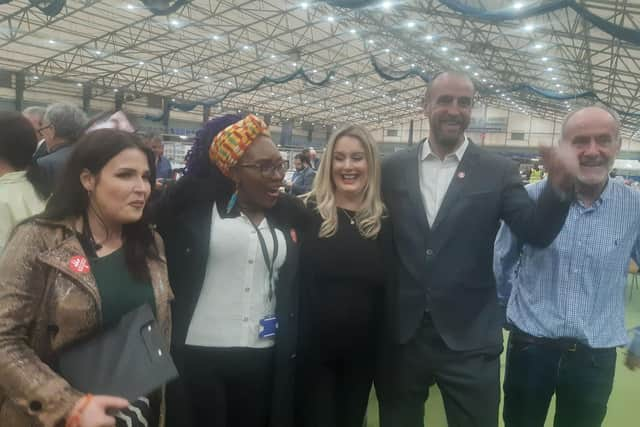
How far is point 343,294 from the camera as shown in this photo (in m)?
1.84

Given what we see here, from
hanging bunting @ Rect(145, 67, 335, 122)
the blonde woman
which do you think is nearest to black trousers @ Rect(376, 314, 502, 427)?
the blonde woman

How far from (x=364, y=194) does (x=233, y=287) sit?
2.22 feet

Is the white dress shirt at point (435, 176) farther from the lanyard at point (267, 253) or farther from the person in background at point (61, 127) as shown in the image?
the person in background at point (61, 127)

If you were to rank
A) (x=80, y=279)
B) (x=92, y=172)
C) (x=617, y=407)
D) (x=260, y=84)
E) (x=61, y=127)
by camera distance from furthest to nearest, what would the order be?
(x=260, y=84) < (x=617, y=407) < (x=61, y=127) < (x=92, y=172) < (x=80, y=279)

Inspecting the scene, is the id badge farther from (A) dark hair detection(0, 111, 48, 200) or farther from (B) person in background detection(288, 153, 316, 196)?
(B) person in background detection(288, 153, 316, 196)

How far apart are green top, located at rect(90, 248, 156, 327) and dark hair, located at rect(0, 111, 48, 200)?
962 millimetres

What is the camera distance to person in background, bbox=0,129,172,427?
47.3 inches

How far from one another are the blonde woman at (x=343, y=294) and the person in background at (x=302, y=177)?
5.12m

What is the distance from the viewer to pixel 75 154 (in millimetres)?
1428

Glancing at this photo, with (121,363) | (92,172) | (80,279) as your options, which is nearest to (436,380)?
(121,363)

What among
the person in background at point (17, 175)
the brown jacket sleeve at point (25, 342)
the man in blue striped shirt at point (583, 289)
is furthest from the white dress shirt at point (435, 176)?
the person in background at point (17, 175)

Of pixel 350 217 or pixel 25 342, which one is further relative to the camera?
pixel 350 217

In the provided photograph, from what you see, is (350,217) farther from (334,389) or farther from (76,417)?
(76,417)

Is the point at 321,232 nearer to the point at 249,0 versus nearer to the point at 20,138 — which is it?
the point at 20,138
